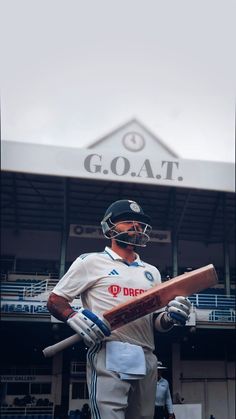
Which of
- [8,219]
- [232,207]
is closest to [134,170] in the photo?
[232,207]

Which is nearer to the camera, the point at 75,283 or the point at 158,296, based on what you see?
the point at 158,296

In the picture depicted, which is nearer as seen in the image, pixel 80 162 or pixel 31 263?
pixel 80 162

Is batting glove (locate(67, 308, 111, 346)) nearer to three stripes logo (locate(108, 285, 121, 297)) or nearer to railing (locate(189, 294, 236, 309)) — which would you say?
three stripes logo (locate(108, 285, 121, 297))

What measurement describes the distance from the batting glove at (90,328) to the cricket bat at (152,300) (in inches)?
1.8

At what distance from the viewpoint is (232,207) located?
59.0ft

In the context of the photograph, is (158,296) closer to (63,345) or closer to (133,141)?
(63,345)

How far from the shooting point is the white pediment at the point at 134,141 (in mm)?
20484

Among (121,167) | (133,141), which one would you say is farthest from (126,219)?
(133,141)

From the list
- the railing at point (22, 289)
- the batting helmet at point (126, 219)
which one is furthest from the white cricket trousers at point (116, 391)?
the railing at point (22, 289)

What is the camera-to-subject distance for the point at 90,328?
2100 mm

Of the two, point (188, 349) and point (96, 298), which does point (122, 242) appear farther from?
point (188, 349)

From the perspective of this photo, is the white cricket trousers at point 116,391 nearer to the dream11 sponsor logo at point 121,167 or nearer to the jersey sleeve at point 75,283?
the jersey sleeve at point 75,283

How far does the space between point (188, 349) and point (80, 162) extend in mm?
7351

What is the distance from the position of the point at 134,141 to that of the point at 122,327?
19.1 meters
